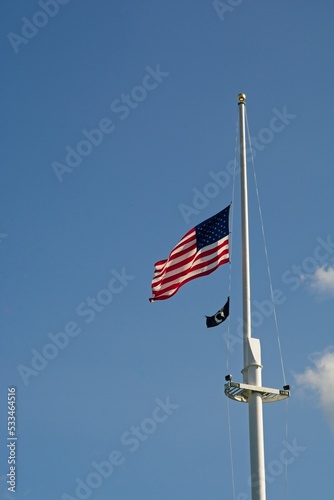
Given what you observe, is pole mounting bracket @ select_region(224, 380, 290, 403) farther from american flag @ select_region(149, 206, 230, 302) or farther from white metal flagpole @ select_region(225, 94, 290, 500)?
american flag @ select_region(149, 206, 230, 302)

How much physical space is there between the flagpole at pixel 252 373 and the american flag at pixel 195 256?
56.5 inches

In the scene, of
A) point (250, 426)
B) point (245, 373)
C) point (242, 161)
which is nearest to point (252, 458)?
point (250, 426)

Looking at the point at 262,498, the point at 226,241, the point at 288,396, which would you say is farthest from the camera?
the point at 226,241

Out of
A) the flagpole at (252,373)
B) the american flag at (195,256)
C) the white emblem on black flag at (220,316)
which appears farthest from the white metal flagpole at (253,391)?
the american flag at (195,256)

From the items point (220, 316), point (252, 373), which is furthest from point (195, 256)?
point (252, 373)

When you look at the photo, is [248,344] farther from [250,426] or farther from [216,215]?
[216,215]

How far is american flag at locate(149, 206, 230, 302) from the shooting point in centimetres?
2978

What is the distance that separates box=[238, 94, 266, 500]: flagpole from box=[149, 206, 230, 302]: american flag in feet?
4.71

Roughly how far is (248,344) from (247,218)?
4.50 m

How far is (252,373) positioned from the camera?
26.1 m

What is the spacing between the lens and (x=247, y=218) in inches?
1125

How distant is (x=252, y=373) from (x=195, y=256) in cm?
587

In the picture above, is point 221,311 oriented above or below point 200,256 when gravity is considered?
below

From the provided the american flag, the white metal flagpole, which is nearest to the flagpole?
the white metal flagpole
